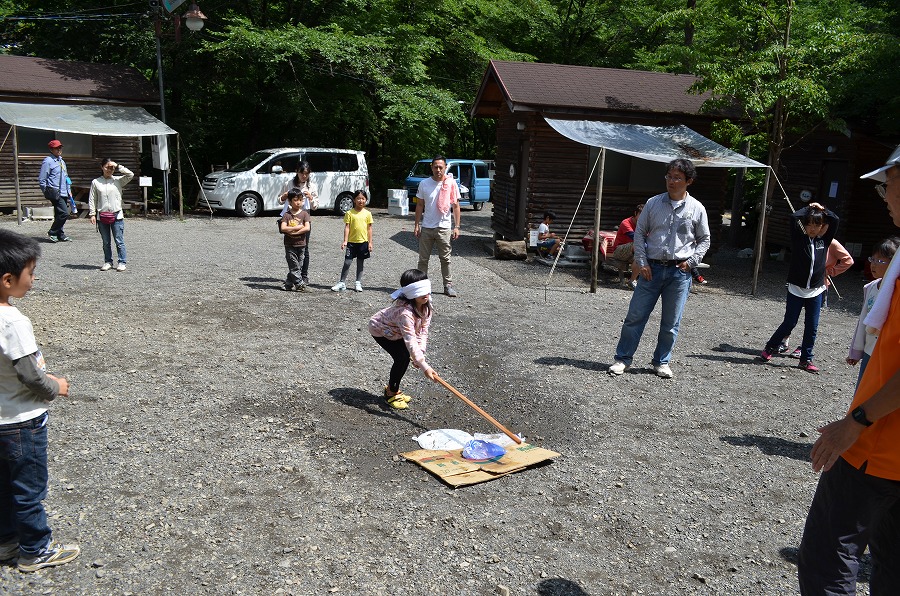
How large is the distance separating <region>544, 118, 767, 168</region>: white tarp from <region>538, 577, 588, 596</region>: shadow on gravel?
347 inches

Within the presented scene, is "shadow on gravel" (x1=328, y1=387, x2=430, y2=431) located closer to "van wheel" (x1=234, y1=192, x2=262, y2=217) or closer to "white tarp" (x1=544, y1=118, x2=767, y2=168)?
"white tarp" (x1=544, y1=118, x2=767, y2=168)

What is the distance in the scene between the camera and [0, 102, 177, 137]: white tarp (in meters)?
16.1

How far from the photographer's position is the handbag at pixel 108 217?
395 inches

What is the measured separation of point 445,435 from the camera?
4965mm

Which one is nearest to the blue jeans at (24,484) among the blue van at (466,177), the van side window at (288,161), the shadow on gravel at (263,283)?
the shadow on gravel at (263,283)

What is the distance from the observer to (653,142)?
12.4 metres

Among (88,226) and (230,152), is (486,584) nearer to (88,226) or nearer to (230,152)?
(88,226)

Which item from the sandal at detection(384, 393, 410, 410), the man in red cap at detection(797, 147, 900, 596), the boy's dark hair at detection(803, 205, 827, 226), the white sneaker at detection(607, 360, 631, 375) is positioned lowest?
the sandal at detection(384, 393, 410, 410)

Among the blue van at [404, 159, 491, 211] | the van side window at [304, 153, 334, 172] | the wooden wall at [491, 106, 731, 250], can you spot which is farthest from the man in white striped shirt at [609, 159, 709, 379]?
the blue van at [404, 159, 491, 211]

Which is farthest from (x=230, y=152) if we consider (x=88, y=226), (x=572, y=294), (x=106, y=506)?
(x=106, y=506)

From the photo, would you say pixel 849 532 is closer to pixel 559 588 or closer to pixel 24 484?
pixel 559 588

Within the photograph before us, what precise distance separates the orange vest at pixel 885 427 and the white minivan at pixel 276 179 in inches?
713

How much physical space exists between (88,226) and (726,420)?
1456 cm

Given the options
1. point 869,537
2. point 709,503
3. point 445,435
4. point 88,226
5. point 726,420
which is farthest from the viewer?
point 88,226
